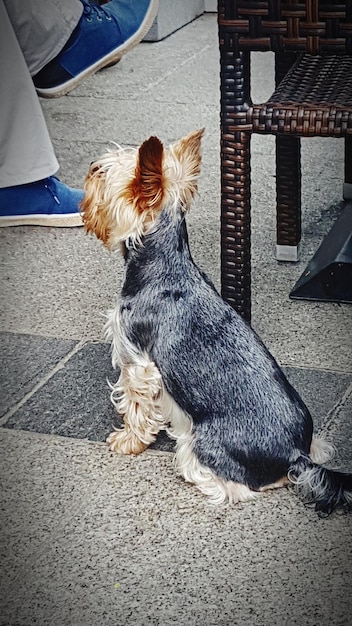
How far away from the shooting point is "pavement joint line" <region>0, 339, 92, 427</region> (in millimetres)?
2994

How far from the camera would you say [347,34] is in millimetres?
2568

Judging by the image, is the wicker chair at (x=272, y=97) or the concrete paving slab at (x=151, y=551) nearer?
the concrete paving slab at (x=151, y=551)

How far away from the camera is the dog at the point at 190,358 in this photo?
2480 millimetres

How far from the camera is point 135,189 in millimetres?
2479

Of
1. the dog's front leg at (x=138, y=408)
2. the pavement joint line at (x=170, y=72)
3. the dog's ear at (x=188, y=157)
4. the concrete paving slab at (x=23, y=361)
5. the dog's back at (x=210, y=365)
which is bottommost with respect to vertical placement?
the pavement joint line at (x=170, y=72)

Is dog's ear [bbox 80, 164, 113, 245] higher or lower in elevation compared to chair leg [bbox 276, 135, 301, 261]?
higher

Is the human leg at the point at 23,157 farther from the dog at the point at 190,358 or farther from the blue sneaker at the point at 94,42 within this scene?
the dog at the point at 190,358

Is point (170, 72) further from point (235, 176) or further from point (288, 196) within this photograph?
point (235, 176)

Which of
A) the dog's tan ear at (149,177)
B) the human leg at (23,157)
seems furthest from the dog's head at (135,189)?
the human leg at (23,157)

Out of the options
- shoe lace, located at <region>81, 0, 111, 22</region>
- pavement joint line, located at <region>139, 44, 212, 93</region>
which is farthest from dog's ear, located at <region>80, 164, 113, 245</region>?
pavement joint line, located at <region>139, 44, 212, 93</region>

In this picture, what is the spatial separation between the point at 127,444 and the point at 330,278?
118 cm

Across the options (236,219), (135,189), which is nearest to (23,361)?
(236,219)

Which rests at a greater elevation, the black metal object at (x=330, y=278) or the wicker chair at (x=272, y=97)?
the wicker chair at (x=272, y=97)

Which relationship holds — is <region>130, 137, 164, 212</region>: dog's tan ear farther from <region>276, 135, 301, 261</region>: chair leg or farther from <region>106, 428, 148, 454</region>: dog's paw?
<region>276, 135, 301, 261</region>: chair leg
